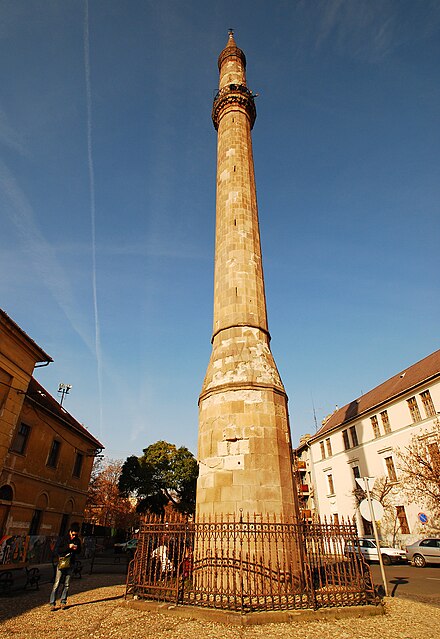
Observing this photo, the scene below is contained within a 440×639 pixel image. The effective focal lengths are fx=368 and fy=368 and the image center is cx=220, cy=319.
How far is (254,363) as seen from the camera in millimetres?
10977

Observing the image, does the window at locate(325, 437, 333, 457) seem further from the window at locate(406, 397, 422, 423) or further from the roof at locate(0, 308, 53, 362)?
the roof at locate(0, 308, 53, 362)

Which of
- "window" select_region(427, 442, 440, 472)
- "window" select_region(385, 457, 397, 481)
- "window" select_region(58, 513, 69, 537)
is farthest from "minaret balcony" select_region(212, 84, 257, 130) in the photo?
"window" select_region(385, 457, 397, 481)

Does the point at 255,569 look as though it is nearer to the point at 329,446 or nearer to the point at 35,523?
the point at 35,523

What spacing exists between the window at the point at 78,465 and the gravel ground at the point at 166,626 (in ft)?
49.6

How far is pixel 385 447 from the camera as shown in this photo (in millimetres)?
26625

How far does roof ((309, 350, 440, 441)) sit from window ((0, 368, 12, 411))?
23518 mm

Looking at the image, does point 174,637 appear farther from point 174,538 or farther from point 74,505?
point 74,505

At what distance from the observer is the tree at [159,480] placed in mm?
31541

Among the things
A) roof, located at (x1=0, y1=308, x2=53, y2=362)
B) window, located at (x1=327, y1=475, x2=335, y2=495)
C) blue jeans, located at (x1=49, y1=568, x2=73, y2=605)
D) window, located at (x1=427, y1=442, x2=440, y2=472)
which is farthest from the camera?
window, located at (x1=327, y1=475, x2=335, y2=495)

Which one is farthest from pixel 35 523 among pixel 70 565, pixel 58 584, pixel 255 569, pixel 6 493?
pixel 255 569

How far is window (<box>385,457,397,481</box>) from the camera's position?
83.4ft

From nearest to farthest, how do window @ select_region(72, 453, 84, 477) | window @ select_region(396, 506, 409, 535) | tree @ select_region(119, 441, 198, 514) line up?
window @ select_region(72, 453, 84, 477)
window @ select_region(396, 506, 409, 535)
tree @ select_region(119, 441, 198, 514)

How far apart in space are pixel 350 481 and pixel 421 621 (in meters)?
26.2

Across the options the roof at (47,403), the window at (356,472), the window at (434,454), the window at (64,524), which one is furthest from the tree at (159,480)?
the window at (434,454)
